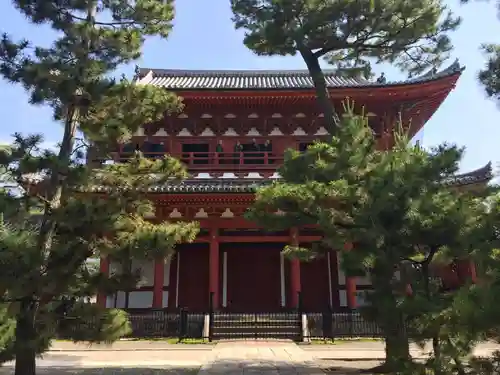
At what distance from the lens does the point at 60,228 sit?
659 centimetres

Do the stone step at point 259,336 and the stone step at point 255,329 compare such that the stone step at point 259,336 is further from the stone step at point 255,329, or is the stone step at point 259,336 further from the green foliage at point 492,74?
the green foliage at point 492,74

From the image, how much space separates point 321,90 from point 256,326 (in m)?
8.04

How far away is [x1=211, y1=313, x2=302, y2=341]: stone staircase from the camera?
1330 centimetres

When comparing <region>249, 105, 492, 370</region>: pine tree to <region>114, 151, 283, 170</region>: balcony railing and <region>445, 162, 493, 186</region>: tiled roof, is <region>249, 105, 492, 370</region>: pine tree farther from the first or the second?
<region>114, 151, 283, 170</region>: balcony railing

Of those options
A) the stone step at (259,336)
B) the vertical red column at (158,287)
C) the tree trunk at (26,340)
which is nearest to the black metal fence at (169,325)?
the stone step at (259,336)

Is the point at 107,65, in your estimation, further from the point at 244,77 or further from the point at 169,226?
the point at 244,77

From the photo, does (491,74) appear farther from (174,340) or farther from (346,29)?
(174,340)

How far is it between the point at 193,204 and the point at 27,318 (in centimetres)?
Answer: 960

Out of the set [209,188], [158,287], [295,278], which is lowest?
[158,287]

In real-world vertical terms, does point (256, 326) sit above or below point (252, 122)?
below

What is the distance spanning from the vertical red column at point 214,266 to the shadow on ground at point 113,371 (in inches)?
276

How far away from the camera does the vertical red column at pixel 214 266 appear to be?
15.3 metres

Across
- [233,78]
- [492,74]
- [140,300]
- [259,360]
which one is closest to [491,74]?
[492,74]

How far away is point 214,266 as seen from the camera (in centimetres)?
1558
